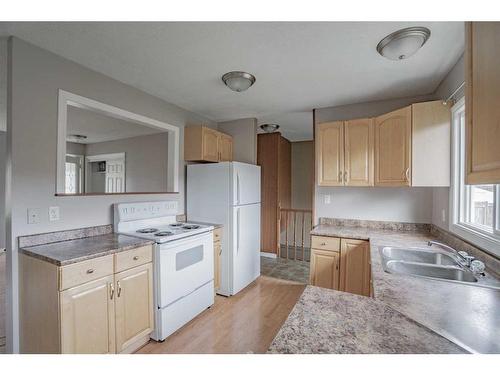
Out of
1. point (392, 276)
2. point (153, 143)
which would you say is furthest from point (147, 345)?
point (153, 143)

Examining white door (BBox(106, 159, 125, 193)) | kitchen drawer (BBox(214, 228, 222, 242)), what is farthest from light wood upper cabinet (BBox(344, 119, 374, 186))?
white door (BBox(106, 159, 125, 193))

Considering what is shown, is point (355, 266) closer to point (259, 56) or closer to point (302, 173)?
point (259, 56)

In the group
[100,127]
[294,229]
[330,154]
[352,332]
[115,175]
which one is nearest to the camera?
[352,332]

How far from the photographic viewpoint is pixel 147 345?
77.9 inches

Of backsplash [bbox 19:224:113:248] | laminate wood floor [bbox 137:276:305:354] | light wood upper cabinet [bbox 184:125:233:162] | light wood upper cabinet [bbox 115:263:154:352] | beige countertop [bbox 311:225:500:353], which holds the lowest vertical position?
laminate wood floor [bbox 137:276:305:354]

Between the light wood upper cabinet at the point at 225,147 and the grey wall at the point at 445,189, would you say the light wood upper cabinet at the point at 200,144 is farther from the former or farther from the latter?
the grey wall at the point at 445,189

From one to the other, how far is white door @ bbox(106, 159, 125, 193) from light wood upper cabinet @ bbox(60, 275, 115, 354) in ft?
11.9

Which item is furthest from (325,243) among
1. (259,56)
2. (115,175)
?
(115,175)

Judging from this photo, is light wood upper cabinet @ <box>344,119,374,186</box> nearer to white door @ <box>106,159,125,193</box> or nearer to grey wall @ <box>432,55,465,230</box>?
grey wall @ <box>432,55,465,230</box>

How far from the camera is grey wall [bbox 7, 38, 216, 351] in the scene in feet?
5.37

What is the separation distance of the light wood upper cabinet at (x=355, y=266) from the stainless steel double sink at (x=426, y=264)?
375 millimetres

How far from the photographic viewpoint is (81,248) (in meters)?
1.69

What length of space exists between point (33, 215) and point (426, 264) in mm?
2833

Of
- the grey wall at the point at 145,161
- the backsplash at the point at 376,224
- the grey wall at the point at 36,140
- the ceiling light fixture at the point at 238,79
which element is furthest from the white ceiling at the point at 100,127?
the backsplash at the point at 376,224
